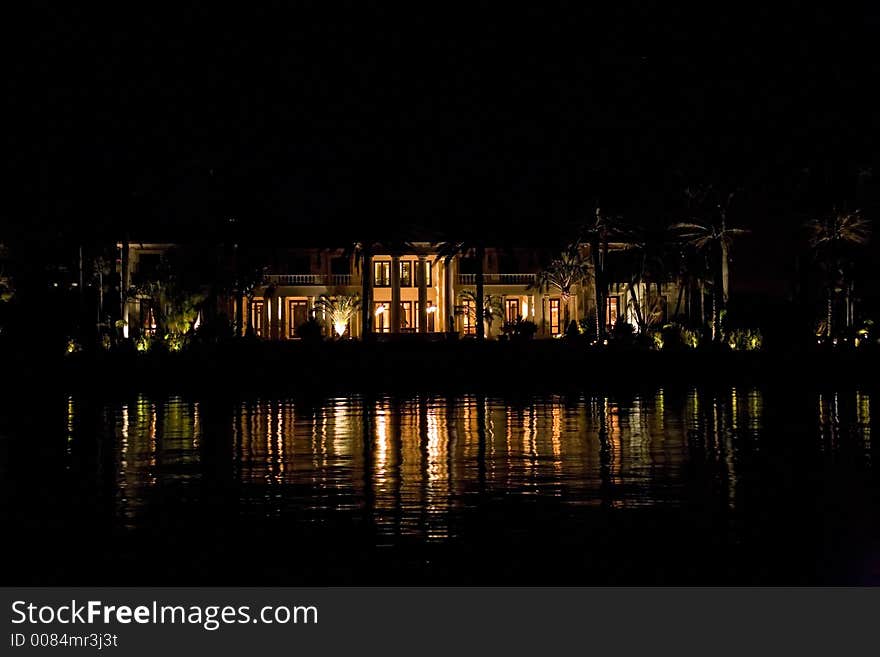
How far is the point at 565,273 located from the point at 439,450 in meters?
56.1

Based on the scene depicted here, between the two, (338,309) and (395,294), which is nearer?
(338,309)

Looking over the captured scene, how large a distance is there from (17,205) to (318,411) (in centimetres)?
3715

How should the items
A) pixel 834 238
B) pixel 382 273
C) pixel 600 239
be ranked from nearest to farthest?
pixel 834 238, pixel 600 239, pixel 382 273

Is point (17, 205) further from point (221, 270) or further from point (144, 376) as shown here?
point (144, 376)

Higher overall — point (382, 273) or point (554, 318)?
point (382, 273)

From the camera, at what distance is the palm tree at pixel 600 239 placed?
6078 centimetres

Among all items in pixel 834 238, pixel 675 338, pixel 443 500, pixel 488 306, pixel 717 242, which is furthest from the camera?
pixel 488 306

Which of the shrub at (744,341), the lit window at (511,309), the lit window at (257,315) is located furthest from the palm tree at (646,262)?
the lit window at (257,315)

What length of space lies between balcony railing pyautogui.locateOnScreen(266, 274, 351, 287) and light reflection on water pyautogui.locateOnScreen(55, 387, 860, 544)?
152ft

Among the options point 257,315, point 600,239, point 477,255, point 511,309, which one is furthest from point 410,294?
point 600,239

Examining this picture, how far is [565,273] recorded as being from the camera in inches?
2894

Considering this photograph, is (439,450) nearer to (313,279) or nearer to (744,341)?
(744,341)

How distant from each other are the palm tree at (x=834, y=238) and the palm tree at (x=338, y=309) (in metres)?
24.2

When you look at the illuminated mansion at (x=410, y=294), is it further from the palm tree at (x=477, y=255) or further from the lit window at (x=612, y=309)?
the palm tree at (x=477, y=255)
